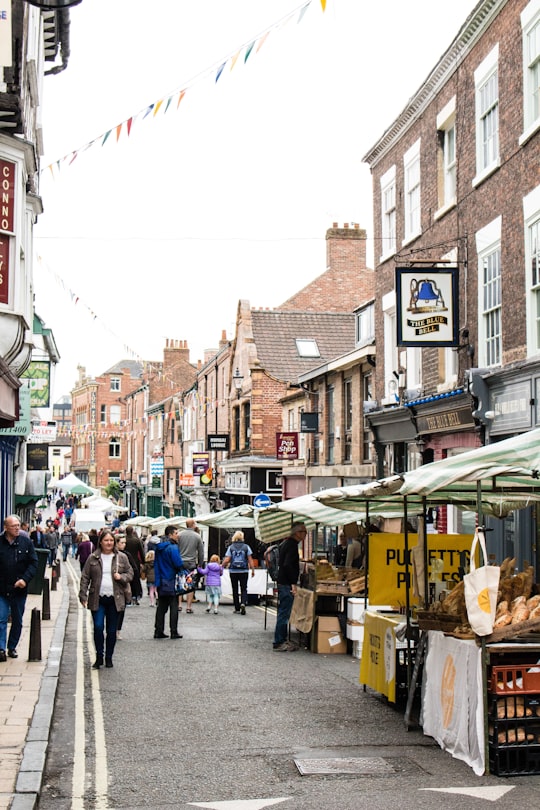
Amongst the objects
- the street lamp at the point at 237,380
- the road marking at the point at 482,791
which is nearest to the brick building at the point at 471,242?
the road marking at the point at 482,791

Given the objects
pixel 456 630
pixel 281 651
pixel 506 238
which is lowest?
pixel 281 651

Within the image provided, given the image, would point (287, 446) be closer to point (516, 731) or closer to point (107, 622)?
point (107, 622)

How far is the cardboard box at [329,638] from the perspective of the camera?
15.3 meters

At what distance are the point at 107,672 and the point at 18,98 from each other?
8.33 meters

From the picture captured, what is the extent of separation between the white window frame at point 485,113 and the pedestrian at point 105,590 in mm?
9728

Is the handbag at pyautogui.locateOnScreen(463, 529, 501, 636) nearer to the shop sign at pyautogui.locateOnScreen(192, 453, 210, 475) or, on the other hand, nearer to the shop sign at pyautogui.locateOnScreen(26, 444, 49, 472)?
the shop sign at pyautogui.locateOnScreen(26, 444, 49, 472)

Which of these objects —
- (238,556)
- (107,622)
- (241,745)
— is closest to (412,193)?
(238,556)

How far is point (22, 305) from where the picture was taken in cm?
1609

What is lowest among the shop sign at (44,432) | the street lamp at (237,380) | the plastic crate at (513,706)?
the plastic crate at (513,706)

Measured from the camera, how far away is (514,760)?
7734 millimetres

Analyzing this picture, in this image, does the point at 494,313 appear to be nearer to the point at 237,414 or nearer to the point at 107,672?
the point at 107,672

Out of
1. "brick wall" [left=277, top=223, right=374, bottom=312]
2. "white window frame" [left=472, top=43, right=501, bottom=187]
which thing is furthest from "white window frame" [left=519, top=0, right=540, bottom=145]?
"brick wall" [left=277, top=223, right=374, bottom=312]

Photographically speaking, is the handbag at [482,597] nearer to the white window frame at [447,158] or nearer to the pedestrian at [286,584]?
the pedestrian at [286,584]

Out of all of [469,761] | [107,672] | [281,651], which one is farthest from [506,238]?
[469,761]
